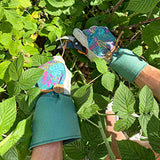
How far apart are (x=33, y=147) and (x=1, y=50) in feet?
1.96

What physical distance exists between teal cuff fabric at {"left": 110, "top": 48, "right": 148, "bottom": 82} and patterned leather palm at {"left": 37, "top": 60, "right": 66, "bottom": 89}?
1.13ft

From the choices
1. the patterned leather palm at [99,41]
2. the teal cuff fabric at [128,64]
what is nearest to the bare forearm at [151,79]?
the teal cuff fabric at [128,64]

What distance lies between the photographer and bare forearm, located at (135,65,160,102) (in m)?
0.88

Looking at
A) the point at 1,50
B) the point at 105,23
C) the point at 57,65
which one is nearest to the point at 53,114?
the point at 57,65

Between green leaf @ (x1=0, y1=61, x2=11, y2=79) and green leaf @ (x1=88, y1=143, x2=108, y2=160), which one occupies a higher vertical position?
green leaf @ (x1=0, y1=61, x2=11, y2=79)

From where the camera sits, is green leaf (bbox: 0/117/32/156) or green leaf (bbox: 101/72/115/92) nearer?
green leaf (bbox: 0/117/32/156)

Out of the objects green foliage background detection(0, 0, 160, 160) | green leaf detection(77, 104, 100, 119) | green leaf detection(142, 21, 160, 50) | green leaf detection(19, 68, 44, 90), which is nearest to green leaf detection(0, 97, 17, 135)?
green foliage background detection(0, 0, 160, 160)

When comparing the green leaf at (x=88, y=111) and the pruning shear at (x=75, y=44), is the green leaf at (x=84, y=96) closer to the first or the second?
the green leaf at (x=88, y=111)

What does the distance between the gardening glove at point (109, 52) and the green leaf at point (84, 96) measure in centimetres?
38

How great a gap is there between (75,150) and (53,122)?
0.18 metres

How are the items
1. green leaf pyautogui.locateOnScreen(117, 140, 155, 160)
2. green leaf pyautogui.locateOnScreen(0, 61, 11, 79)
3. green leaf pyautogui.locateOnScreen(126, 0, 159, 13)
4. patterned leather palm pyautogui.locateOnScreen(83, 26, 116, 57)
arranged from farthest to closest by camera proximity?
patterned leather palm pyautogui.locateOnScreen(83, 26, 116, 57) < green leaf pyautogui.locateOnScreen(0, 61, 11, 79) < green leaf pyautogui.locateOnScreen(126, 0, 159, 13) < green leaf pyautogui.locateOnScreen(117, 140, 155, 160)

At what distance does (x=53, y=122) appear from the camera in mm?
692

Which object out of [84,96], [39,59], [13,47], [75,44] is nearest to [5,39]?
[13,47]

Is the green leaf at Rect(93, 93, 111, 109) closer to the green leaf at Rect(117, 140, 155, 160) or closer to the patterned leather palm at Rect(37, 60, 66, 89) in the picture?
the patterned leather palm at Rect(37, 60, 66, 89)
